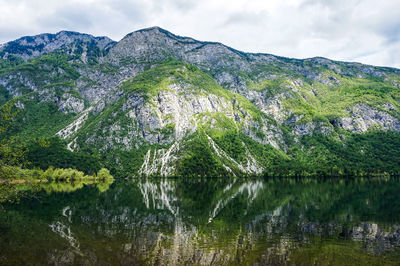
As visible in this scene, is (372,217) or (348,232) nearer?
(348,232)

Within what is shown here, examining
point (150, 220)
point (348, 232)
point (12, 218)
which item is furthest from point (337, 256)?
point (12, 218)

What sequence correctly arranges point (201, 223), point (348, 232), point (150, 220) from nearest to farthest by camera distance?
point (348, 232) → point (201, 223) → point (150, 220)

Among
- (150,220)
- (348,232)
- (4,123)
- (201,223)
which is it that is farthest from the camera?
(150,220)

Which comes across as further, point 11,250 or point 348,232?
point 348,232

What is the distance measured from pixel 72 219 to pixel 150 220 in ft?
40.5

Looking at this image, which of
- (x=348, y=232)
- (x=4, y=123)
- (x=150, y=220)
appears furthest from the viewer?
(x=150, y=220)

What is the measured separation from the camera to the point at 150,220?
4091 centimetres

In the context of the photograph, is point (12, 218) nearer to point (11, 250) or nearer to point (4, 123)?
point (11, 250)

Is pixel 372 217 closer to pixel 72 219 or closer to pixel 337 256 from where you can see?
pixel 337 256

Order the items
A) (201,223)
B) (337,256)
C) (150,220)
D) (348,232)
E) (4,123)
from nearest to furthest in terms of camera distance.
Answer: (4,123), (337,256), (348,232), (201,223), (150,220)

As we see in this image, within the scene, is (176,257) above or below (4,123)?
below

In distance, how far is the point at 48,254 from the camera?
2448cm

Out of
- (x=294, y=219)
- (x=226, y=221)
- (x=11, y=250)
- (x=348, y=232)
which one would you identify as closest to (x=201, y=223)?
(x=226, y=221)

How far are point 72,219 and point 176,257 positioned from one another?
24997 mm
